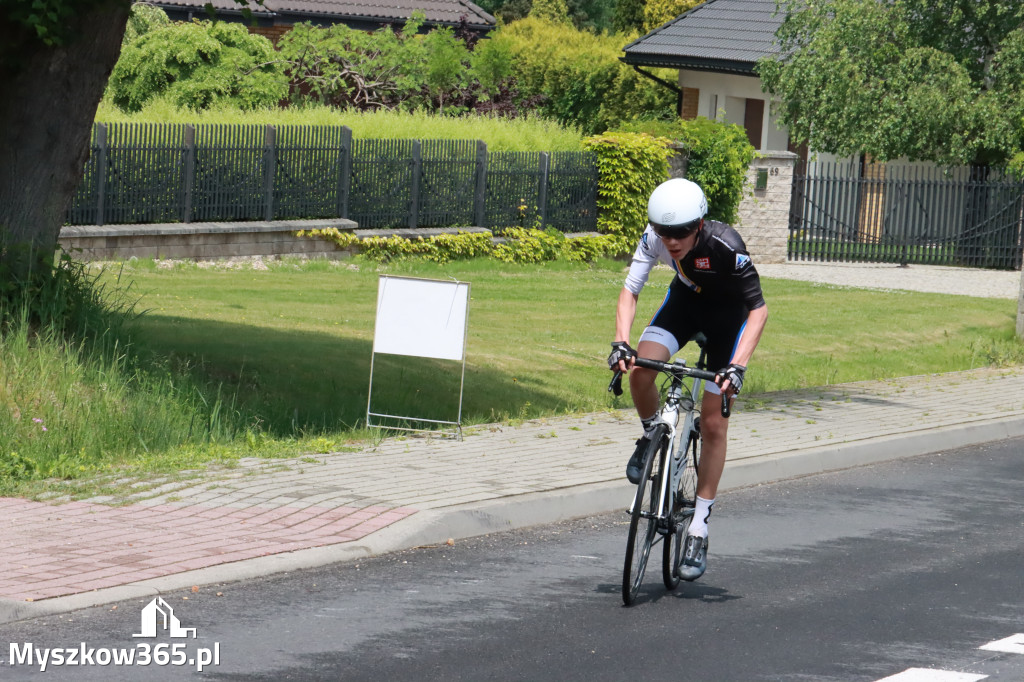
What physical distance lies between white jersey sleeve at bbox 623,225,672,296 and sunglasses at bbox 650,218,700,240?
0.20 meters

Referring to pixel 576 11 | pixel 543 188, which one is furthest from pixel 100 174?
pixel 576 11

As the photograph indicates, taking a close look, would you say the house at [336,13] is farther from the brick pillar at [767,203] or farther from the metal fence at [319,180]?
the metal fence at [319,180]

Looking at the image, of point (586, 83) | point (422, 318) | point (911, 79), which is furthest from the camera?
point (586, 83)

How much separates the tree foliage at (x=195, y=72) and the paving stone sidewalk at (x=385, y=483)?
17513 mm

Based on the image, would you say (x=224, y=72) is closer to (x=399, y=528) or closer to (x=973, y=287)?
(x=973, y=287)

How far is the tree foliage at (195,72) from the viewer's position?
27750 millimetres

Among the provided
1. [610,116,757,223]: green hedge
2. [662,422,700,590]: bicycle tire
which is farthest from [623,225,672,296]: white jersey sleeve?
[610,116,757,223]: green hedge

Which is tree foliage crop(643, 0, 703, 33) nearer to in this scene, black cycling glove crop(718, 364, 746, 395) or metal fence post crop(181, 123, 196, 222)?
metal fence post crop(181, 123, 196, 222)

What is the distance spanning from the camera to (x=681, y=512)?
22.5ft

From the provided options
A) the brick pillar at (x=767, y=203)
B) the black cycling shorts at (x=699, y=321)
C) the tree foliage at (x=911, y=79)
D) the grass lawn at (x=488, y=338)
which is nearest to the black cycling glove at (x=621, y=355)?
the black cycling shorts at (x=699, y=321)

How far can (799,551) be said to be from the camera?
311 inches

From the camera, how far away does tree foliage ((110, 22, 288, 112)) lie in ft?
91.0

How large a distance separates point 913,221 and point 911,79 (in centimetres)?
283

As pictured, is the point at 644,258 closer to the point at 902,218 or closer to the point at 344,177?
the point at 344,177
